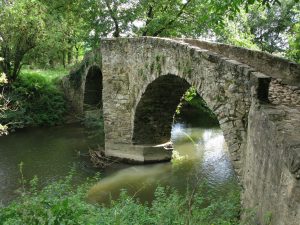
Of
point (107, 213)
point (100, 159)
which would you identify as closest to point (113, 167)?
point (100, 159)

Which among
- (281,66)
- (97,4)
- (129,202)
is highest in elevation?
(97,4)

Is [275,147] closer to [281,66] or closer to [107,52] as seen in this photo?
[281,66]

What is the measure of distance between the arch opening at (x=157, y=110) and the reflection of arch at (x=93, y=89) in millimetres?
5787

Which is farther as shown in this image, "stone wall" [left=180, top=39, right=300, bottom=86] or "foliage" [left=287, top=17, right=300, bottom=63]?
"foliage" [left=287, top=17, right=300, bottom=63]

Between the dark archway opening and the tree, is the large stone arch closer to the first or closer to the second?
the dark archway opening

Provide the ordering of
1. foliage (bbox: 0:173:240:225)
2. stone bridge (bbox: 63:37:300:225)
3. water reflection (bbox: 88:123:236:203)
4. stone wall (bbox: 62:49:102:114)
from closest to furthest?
stone bridge (bbox: 63:37:300:225), foliage (bbox: 0:173:240:225), water reflection (bbox: 88:123:236:203), stone wall (bbox: 62:49:102:114)

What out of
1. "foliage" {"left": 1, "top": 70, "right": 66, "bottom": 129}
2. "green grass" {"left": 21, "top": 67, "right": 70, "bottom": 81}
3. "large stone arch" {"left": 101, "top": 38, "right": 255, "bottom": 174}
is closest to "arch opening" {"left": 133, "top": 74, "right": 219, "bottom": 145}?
"large stone arch" {"left": 101, "top": 38, "right": 255, "bottom": 174}

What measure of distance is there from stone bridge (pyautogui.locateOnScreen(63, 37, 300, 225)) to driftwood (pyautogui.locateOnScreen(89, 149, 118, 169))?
26 centimetres

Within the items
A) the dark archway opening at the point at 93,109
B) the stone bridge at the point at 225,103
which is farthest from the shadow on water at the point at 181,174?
the dark archway opening at the point at 93,109

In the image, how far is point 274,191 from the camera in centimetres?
391

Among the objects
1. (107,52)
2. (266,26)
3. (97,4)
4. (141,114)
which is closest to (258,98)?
(141,114)

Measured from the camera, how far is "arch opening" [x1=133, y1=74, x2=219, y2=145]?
10470mm

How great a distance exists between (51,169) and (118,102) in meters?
2.88

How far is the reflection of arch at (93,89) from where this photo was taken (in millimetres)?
17234
